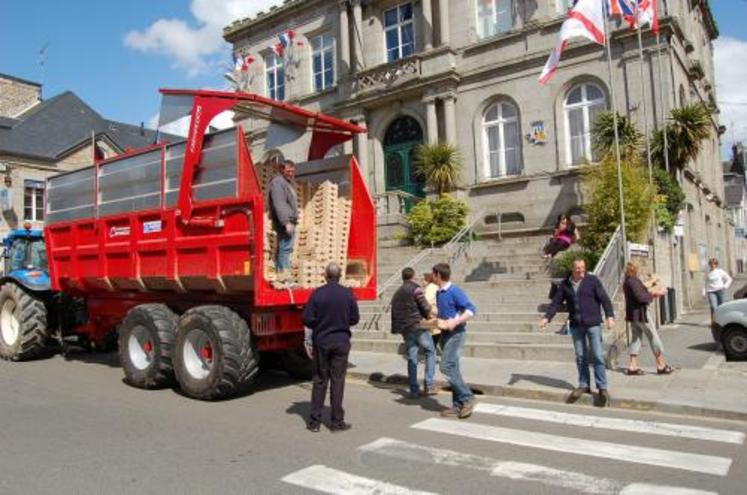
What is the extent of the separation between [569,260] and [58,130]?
3098 cm

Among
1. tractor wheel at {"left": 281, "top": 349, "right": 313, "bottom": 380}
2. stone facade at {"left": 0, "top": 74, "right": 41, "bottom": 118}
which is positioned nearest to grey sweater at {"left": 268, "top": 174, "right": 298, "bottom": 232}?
tractor wheel at {"left": 281, "top": 349, "right": 313, "bottom": 380}

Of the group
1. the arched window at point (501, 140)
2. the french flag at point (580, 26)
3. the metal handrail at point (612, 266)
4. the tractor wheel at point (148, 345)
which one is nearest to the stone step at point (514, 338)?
the metal handrail at point (612, 266)

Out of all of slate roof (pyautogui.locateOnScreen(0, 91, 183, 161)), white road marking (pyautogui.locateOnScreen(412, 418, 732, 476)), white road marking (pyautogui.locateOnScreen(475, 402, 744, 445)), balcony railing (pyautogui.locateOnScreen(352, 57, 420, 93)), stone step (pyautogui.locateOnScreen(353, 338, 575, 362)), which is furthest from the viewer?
slate roof (pyautogui.locateOnScreen(0, 91, 183, 161))

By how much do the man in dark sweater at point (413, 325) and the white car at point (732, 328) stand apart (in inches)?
212

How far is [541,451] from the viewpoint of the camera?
6078 mm

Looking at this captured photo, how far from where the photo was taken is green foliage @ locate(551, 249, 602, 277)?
47.4ft

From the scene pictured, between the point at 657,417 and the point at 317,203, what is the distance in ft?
17.3

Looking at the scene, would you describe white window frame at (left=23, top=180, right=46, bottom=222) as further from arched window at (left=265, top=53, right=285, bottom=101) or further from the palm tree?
the palm tree

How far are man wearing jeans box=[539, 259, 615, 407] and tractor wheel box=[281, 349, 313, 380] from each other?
145 inches

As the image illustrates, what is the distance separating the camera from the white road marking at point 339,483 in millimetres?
4957

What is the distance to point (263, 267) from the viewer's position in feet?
26.9

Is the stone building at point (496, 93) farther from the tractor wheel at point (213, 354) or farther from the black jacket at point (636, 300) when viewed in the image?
the tractor wheel at point (213, 354)

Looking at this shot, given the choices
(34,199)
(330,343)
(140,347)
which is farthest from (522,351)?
(34,199)

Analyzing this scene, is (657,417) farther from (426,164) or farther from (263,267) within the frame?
(426,164)
